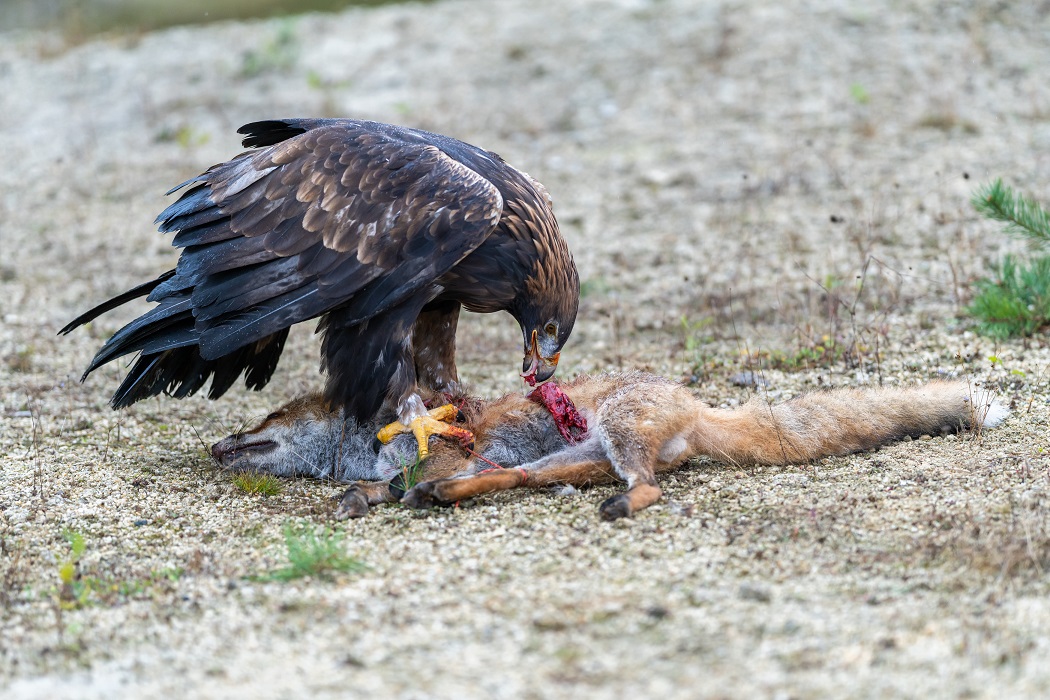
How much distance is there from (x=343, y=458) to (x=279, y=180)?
50.7 inches

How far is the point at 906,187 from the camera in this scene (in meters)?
8.70

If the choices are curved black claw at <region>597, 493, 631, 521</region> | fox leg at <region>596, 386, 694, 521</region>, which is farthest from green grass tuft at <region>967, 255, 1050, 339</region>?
curved black claw at <region>597, 493, 631, 521</region>

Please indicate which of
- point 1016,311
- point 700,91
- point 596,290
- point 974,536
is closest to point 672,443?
point 974,536

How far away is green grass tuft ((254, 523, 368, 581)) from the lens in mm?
3824

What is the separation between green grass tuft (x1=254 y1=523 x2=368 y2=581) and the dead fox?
1.79 feet

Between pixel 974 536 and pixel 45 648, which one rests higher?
pixel 45 648

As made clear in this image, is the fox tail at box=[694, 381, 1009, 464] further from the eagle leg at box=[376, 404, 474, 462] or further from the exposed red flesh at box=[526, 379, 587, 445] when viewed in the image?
the eagle leg at box=[376, 404, 474, 462]

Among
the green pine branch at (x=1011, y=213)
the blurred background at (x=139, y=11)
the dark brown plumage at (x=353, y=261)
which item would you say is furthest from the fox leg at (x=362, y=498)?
the blurred background at (x=139, y=11)

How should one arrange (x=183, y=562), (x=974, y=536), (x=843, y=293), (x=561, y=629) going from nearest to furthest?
(x=561, y=629), (x=974, y=536), (x=183, y=562), (x=843, y=293)

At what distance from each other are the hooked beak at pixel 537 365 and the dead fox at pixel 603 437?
118 millimetres

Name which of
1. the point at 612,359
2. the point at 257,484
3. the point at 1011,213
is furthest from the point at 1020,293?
the point at 257,484

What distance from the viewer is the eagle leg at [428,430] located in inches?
195

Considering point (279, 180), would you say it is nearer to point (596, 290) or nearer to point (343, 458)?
point (343, 458)

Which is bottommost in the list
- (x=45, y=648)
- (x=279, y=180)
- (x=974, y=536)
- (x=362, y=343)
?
(x=974, y=536)
